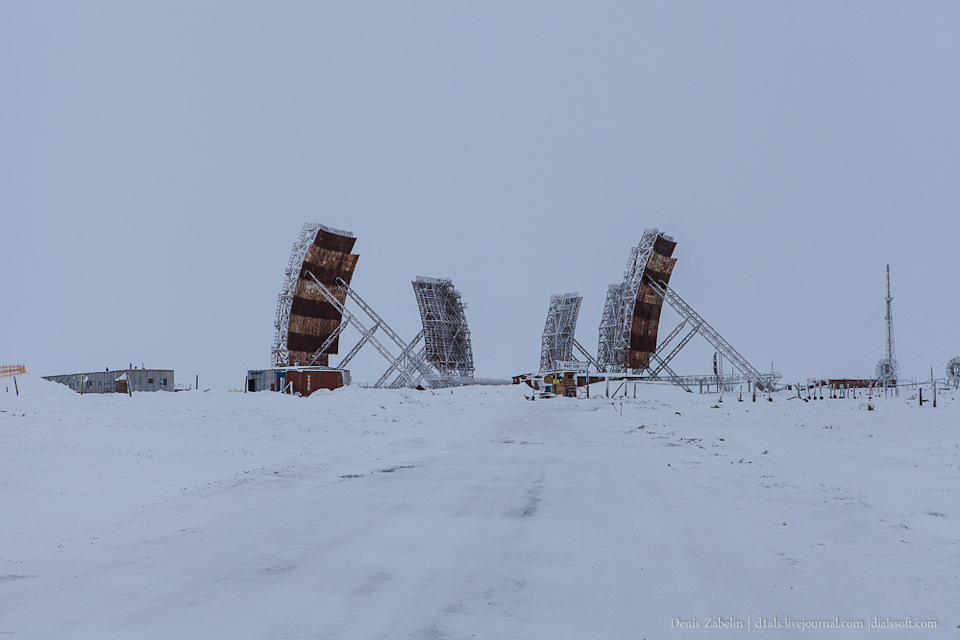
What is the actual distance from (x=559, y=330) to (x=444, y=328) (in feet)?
44.4

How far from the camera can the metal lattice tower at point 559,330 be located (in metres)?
68.7

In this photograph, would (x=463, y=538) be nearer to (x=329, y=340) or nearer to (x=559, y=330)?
(x=329, y=340)

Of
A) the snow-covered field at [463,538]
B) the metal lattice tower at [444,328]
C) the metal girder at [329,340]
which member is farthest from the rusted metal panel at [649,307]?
the snow-covered field at [463,538]

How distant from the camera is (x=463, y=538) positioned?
26.3 ft

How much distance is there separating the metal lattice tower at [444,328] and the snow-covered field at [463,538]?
4089 cm

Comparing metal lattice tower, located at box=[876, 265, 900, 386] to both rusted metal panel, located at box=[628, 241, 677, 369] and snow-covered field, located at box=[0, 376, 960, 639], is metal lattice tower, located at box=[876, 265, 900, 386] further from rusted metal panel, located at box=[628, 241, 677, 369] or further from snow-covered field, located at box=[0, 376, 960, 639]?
snow-covered field, located at box=[0, 376, 960, 639]

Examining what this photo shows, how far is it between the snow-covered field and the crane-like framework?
3674 cm

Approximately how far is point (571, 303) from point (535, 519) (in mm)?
60469

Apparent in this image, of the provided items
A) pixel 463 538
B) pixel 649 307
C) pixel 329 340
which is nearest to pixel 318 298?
pixel 329 340

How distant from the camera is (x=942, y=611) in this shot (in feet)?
18.2

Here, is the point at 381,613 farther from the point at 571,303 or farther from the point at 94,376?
the point at 571,303

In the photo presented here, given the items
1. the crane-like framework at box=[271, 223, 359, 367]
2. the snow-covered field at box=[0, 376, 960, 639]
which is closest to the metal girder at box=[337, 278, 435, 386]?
the crane-like framework at box=[271, 223, 359, 367]

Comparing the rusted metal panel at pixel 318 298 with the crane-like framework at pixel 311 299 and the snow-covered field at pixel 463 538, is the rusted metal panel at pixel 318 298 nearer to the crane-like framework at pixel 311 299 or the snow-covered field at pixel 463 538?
the crane-like framework at pixel 311 299

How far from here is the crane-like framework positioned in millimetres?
55938
